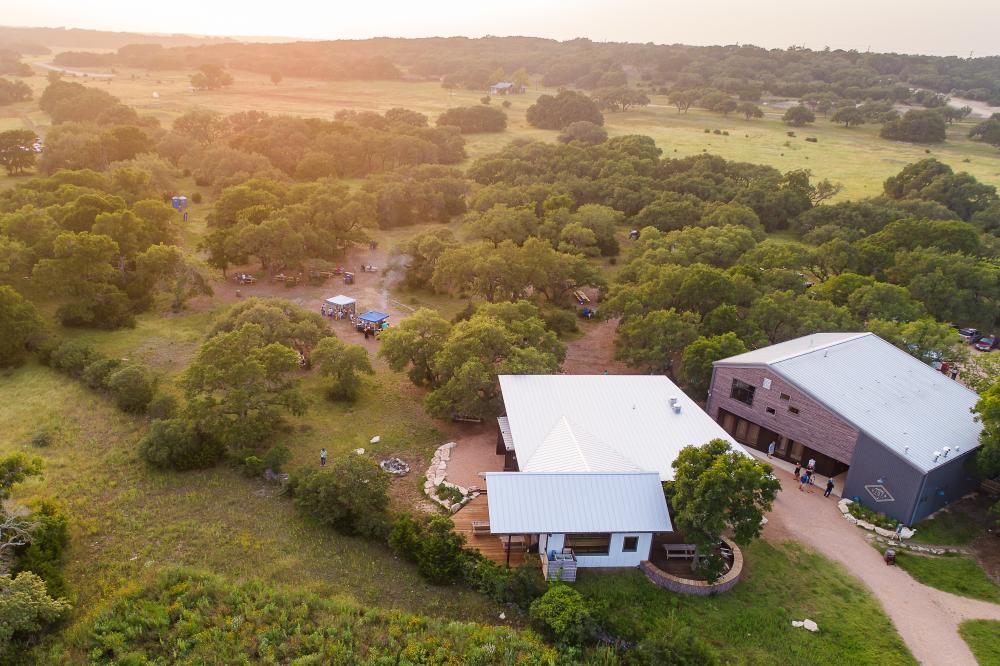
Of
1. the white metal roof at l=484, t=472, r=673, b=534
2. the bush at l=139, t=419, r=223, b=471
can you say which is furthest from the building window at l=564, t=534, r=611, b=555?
the bush at l=139, t=419, r=223, b=471

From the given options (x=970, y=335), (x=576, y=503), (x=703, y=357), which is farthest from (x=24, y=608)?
(x=970, y=335)

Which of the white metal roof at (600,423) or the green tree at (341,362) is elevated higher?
the white metal roof at (600,423)

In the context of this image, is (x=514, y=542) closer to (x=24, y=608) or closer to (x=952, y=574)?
(x=24, y=608)

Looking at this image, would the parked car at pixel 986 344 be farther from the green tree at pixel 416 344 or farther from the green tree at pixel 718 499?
the green tree at pixel 416 344

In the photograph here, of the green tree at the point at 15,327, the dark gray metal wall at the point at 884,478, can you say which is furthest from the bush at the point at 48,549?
the dark gray metal wall at the point at 884,478

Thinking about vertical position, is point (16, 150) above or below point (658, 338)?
above

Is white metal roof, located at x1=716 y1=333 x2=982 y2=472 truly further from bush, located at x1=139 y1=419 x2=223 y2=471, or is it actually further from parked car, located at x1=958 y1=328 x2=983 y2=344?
bush, located at x1=139 y1=419 x2=223 y2=471
